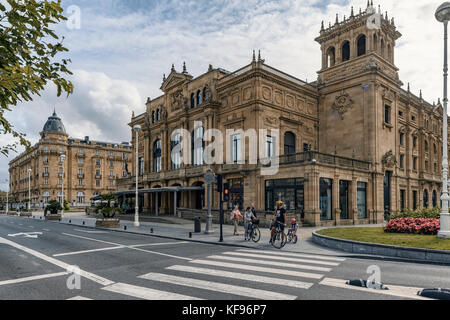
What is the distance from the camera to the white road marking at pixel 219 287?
706cm

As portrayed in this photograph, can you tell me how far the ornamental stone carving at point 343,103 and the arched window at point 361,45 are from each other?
17.3 ft

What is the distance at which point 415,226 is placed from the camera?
52.7 ft

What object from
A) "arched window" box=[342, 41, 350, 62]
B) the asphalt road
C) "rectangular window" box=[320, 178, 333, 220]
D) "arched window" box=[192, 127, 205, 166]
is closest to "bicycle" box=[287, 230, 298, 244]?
the asphalt road

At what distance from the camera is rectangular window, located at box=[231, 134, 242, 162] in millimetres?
34375

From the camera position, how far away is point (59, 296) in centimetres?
718

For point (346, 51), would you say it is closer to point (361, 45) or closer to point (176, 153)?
point (361, 45)

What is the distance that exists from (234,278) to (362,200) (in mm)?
27617

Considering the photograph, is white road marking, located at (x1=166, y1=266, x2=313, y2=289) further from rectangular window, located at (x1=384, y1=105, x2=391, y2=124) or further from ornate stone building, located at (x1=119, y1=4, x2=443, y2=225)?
rectangular window, located at (x1=384, y1=105, x2=391, y2=124)

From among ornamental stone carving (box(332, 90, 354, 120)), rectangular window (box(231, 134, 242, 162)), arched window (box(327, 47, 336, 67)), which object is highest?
arched window (box(327, 47, 336, 67))

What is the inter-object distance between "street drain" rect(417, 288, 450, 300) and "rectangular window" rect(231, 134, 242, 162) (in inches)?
1069

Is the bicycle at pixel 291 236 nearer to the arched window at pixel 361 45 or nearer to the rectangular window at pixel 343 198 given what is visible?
the rectangular window at pixel 343 198

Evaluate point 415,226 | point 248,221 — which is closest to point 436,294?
point 415,226

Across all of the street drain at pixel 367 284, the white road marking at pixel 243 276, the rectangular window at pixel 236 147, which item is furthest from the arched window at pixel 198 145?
the street drain at pixel 367 284
